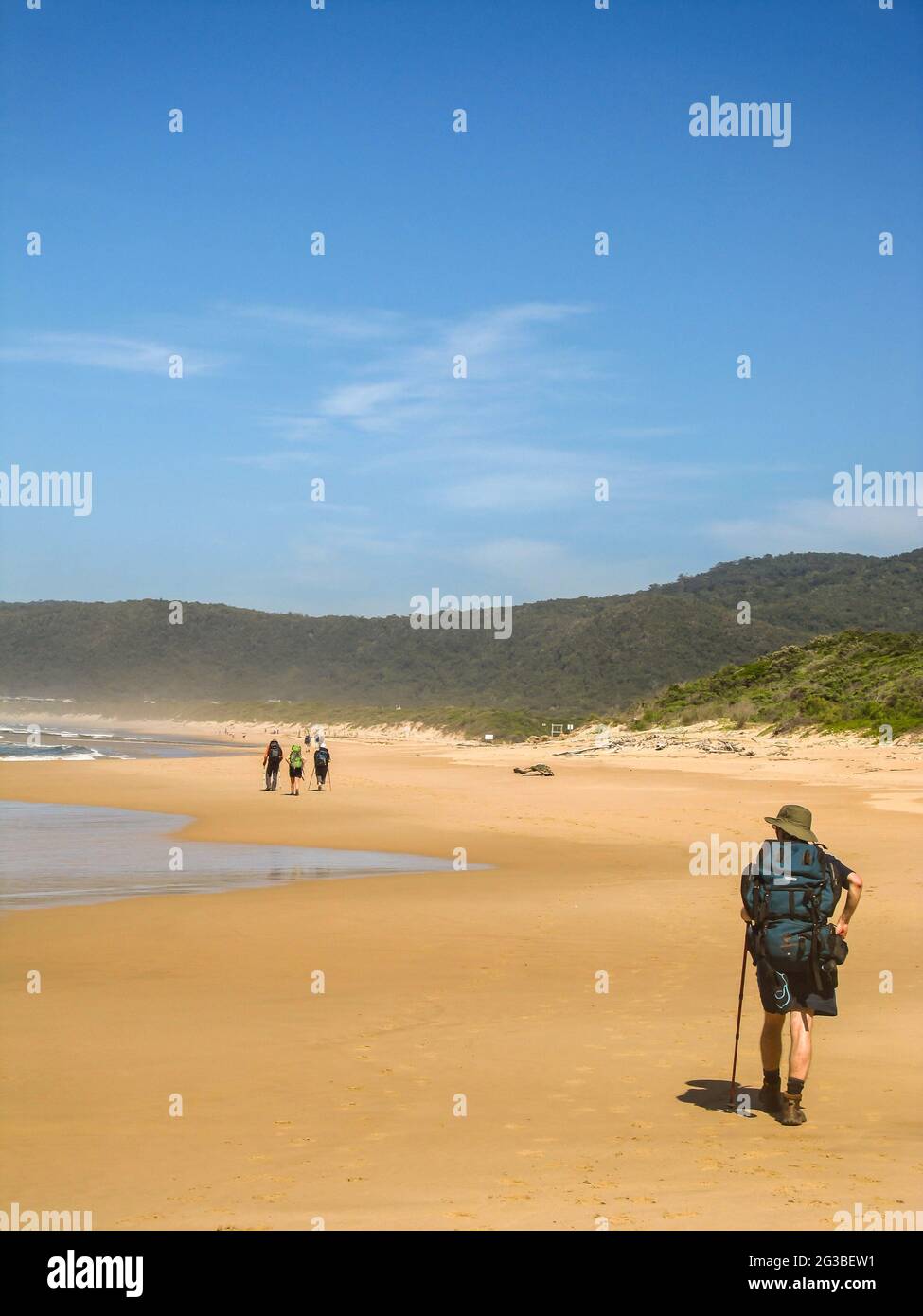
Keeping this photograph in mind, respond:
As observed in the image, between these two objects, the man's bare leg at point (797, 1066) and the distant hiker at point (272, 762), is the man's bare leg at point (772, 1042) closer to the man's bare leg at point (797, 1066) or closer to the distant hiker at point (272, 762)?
the man's bare leg at point (797, 1066)

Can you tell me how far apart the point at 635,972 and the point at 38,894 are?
7.22m

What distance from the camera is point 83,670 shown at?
17112cm

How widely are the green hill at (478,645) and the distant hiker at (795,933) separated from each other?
7020cm

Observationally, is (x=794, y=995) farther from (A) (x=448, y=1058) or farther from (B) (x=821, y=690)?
(B) (x=821, y=690)

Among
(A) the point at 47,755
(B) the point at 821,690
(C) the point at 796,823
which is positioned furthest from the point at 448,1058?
(A) the point at 47,755

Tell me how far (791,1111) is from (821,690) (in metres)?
39.3

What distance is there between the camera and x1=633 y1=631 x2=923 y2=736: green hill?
127 ft

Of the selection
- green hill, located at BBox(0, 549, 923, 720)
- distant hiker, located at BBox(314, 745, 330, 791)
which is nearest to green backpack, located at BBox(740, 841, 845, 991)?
distant hiker, located at BBox(314, 745, 330, 791)

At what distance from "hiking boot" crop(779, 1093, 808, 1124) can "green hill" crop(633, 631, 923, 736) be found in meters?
30.2

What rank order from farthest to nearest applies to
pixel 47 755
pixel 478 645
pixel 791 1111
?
1. pixel 478 645
2. pixel 47 755
3. pixel 791 1111

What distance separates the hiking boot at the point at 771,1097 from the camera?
264 inches

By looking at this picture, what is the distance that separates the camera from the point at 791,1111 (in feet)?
21.7
